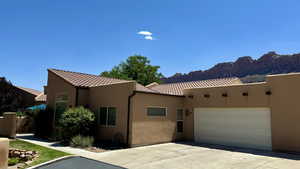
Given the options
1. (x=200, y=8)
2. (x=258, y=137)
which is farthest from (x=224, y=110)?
(x=200, y=8)

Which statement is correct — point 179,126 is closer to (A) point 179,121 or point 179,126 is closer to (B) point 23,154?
(A) point 179,121

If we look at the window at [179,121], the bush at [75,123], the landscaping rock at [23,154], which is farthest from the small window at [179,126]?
the landscaping rock at [23,154]

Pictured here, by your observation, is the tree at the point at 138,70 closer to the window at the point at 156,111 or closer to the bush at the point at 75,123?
the window at the point at 156,111

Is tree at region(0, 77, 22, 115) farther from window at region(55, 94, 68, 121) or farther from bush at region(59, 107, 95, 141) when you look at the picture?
bush at region(59, 107, 95, 141)

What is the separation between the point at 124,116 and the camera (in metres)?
12.7

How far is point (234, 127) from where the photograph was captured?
13227 millimetres

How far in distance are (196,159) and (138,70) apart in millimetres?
37474

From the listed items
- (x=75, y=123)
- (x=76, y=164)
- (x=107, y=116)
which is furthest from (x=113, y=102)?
(x=76, y=164)

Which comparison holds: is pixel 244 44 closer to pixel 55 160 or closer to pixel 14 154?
pixel 55 160

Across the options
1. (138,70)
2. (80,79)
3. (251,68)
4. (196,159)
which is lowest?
(196,159)

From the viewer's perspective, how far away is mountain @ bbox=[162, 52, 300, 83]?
55.8 meters

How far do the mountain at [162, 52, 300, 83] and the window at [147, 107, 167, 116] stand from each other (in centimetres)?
3778

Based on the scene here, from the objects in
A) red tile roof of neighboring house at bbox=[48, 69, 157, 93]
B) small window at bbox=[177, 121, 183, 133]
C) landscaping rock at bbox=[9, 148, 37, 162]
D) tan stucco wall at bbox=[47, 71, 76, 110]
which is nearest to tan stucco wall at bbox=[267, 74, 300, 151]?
small window at bbox=[177, 121, 183, 133]

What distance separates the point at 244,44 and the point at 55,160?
50.9 ft
